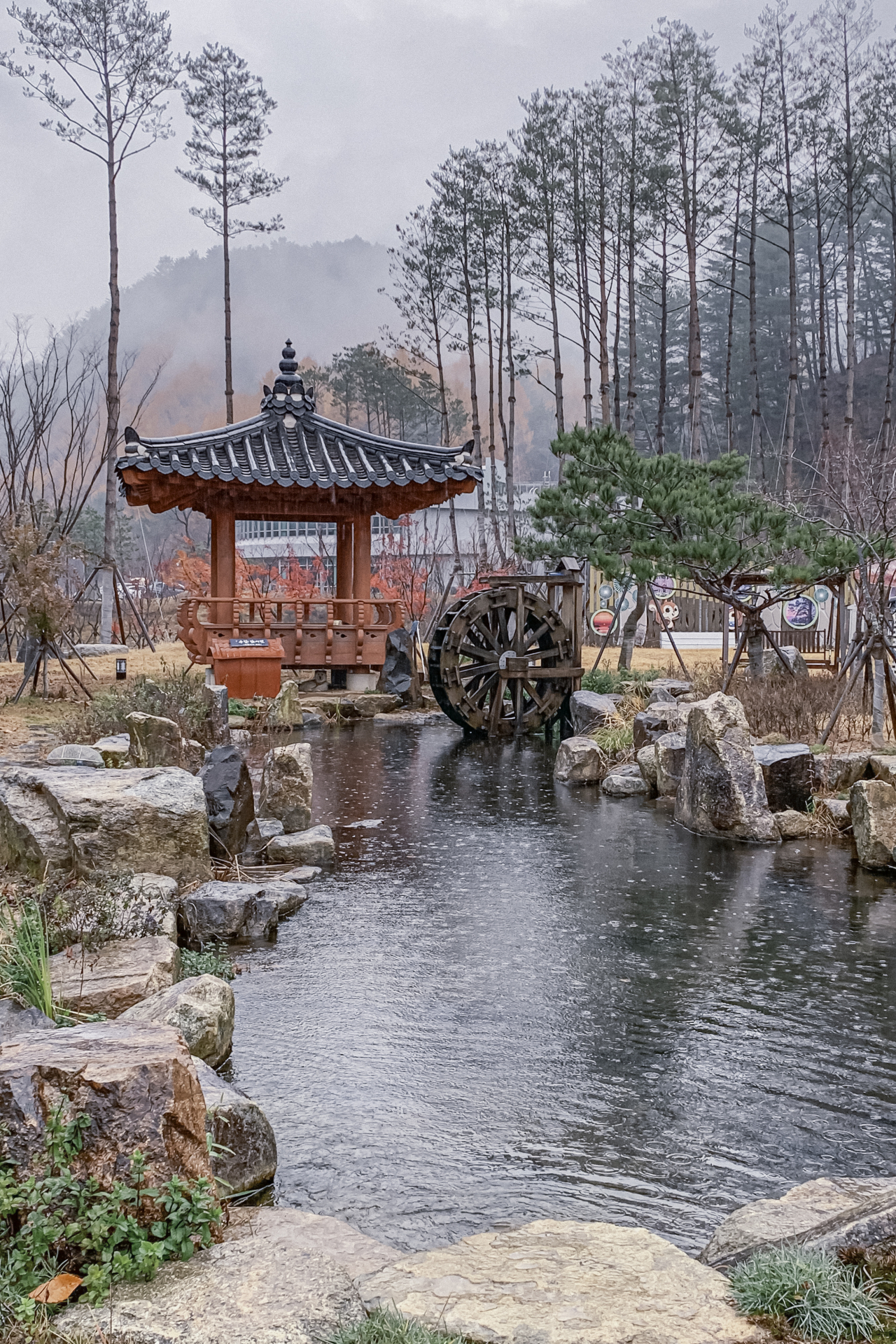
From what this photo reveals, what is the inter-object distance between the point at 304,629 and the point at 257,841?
8.78m

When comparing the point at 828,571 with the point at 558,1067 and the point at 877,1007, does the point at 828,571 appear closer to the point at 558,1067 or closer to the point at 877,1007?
the point at 877,1007

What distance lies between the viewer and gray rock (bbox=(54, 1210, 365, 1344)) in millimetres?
2322

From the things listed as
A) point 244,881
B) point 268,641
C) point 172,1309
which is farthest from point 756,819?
point 268,641

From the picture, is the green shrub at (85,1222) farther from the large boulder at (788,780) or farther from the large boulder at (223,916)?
the large boulder at (788,780)

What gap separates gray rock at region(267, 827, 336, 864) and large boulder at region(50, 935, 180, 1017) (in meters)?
2.61

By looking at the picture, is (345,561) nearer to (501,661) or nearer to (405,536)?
(501,661)

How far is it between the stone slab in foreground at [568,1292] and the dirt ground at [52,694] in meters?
7.76

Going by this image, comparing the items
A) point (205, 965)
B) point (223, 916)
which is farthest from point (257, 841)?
point (205, 965)

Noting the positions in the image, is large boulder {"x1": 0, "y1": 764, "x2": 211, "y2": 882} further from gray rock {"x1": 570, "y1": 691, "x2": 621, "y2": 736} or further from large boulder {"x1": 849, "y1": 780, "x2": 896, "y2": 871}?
gray rock {"x1": 570, "y1": 691, "x2": 621, "y2": 736}

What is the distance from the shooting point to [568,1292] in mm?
2648

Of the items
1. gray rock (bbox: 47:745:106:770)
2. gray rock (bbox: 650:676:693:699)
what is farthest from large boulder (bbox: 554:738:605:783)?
gray rock (bbox: 47:745:106:770)

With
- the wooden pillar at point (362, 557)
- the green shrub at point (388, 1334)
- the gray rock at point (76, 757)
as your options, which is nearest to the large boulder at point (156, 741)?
the gray rock at point (76, 757)

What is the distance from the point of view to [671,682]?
1462 cm

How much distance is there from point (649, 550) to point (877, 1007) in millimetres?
7438
